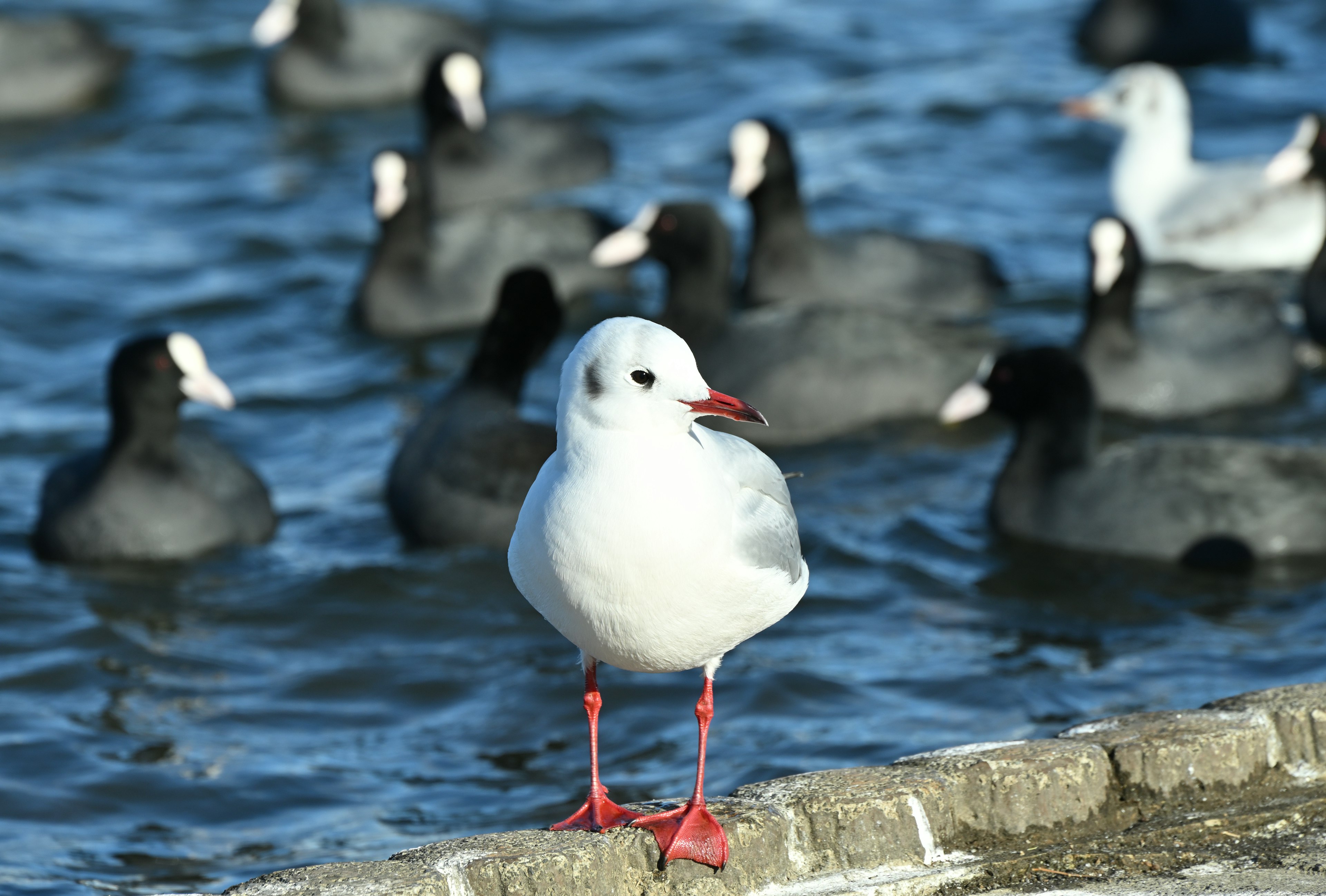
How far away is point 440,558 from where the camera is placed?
8.16 meters

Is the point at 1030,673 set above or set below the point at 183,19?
below

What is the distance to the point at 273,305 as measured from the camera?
11.6 metres

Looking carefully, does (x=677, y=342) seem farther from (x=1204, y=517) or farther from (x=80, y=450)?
(x=80, y=450)

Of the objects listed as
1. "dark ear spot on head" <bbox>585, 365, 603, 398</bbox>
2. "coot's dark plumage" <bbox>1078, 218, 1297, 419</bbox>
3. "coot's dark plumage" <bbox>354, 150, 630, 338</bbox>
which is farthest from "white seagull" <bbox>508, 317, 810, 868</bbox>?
"coot's dark plumage" <bbox>354, 150, 630, 338</bbox>

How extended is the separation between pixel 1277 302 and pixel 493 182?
5.77 meters

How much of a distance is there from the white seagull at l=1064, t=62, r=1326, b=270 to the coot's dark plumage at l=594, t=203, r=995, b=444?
216 centimetres

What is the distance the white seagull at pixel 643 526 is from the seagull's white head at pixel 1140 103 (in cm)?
847

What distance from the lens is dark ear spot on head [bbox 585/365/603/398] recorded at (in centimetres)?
386

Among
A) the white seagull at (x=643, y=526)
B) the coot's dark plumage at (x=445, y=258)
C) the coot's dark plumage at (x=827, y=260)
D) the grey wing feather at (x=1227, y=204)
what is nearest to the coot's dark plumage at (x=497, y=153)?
the coot's dark plumage at (x=445, y=258)

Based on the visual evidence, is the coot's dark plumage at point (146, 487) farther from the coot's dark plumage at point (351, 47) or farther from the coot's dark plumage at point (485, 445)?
the coot's dark plumage at point (351, 47)

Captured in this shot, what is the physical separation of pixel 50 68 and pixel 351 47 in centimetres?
241

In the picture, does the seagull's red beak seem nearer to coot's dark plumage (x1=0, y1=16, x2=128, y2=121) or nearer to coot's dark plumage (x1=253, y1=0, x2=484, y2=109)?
coot's dark plumage (x1=253, y1=0, x2=484, y2=109)

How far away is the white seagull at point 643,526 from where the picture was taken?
3814mm

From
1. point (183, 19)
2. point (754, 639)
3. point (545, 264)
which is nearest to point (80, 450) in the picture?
point (545, 264)
